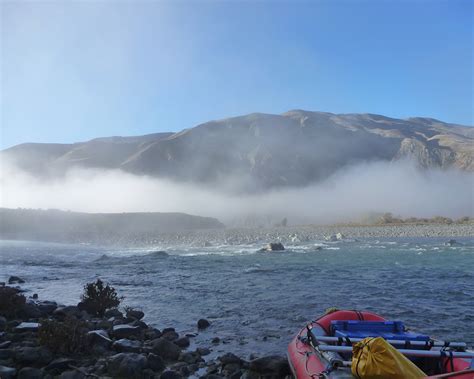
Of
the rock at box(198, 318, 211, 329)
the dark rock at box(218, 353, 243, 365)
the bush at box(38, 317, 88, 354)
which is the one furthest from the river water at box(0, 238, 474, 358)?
the bush at box(38, 317, 88, 354)

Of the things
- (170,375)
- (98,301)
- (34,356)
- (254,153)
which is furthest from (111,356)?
(254,153)

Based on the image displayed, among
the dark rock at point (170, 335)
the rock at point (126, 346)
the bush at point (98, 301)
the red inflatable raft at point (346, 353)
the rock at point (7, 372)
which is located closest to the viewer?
the red inflatable raft at point (346, 353)

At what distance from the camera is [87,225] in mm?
68375

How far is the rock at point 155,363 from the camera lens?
7.80 metres

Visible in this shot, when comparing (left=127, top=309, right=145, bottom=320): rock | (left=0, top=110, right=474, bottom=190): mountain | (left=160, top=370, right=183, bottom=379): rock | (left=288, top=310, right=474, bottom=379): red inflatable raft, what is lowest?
(left=127, top=309, right=145, bottom=320): rock

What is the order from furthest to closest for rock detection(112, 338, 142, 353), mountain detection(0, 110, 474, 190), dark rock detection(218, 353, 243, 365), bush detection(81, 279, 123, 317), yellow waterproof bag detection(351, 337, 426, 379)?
mountain detection(0, 110, 474, 190)
bush detection(81, 279, 123, 317)
rock detection(112, 338, 142, 353)
dark rock detection(218, 353, 243, 365)
yellow waterproof bag detection(351, 337, 426, 379)

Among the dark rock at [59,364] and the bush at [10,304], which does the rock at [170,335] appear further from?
the bush at [10,304]

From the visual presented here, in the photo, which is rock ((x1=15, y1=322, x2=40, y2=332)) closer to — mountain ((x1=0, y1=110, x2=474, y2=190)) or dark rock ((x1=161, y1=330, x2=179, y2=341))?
dark rock ((x1=161, y1=330, x2=179, y2=341))

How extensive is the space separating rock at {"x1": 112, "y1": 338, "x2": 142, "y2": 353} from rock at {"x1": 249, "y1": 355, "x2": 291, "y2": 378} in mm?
2513

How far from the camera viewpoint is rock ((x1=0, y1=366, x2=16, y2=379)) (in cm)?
684

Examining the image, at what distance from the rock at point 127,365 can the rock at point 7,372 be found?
155cm

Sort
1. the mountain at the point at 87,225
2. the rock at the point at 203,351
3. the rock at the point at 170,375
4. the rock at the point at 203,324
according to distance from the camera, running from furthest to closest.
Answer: the mountain at the point at 87,225, the rock at the point at 203,324, the rock at the point at 203,351, the rock at the point at 170,375

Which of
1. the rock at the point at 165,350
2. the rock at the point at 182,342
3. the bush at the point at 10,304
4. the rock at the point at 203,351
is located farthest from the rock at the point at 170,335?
the bush at the point at 10,304

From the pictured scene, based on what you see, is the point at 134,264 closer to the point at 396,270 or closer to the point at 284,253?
the point at 284,253
